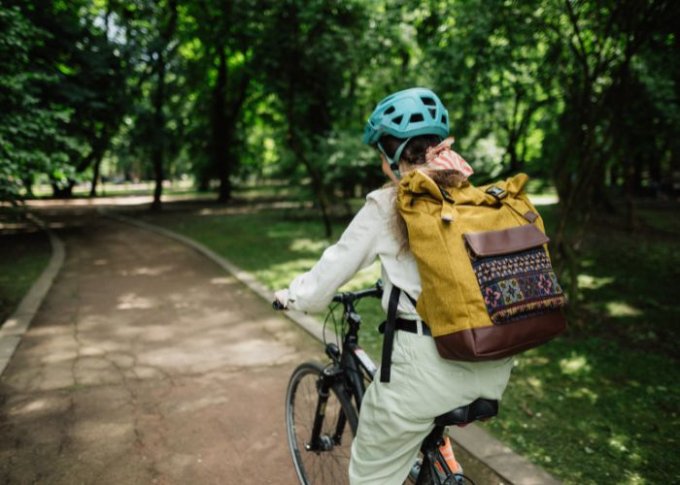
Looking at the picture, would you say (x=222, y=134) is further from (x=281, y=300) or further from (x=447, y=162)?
(x=447, y=162)

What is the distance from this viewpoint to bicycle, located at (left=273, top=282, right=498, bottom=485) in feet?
6.34

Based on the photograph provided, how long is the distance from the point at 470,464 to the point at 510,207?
7.04 feet

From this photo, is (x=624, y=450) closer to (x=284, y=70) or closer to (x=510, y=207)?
(x=510, y=207)

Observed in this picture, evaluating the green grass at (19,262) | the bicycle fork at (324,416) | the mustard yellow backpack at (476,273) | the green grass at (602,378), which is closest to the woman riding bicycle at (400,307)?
the mustard yellow backpack at (476,273)

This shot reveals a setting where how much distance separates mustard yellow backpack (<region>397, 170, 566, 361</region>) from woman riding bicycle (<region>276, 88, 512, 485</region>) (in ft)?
0.37

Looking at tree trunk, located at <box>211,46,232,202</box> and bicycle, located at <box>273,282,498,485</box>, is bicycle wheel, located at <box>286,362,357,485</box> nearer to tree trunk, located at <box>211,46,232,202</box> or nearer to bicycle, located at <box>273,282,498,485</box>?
bicycle, located at <box>273,282,498,485</box>

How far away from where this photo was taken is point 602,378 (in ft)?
14.8

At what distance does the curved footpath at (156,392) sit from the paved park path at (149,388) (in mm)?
11

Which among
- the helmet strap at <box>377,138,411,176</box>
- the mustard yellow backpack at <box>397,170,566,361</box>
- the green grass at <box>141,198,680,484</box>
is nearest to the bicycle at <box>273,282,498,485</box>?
the mustard yellow backpack at <box>397,170,566,361</box>

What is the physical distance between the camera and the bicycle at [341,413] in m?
1.93

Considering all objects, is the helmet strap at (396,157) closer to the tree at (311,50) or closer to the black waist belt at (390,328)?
the black waist belt at (390,328)

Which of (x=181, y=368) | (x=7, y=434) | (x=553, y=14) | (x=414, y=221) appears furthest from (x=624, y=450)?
(x=553, y=14)

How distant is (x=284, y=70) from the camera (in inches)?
458

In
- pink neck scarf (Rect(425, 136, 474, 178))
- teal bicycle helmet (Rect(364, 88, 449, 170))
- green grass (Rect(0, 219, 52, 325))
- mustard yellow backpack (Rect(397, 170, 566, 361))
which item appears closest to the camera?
mustard yellow backpack (Rect(397, 170, 566, 361))
